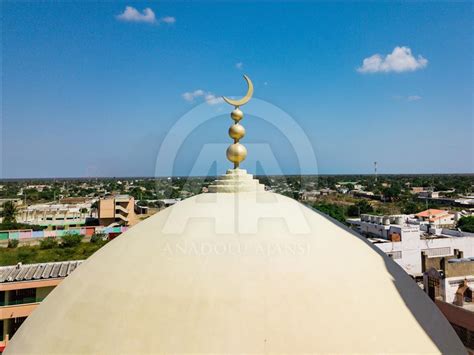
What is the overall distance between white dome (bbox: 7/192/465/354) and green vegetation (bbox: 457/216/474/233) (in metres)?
37.9

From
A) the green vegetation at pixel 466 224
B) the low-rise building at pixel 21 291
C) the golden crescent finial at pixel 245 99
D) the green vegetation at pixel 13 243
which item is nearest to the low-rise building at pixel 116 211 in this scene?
the green vegetation at pixel 13 243

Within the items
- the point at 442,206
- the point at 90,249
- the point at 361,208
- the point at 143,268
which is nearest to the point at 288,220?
the point at 143,268

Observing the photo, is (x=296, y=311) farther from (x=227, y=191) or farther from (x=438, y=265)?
(x=438, y=265)

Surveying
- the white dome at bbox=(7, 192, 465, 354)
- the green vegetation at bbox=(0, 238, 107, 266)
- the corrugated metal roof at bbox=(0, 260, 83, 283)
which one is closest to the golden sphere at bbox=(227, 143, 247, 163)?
the white dome at bbox=(7, 192, 465, 354)

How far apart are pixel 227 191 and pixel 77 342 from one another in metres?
2.82

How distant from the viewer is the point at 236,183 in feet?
18.1

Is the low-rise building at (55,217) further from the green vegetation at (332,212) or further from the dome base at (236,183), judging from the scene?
the dome base at (236,183)

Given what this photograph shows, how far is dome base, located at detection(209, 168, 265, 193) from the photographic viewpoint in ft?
18.0

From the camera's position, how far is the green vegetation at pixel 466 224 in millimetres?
35781

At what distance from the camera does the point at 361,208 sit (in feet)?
180

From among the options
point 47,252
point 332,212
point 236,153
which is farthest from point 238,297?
point 332,212

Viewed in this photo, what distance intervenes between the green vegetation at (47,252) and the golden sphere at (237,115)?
1006 inches

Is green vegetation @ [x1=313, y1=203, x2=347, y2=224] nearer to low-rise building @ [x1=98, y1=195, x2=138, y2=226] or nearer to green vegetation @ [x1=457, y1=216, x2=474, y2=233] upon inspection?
green vegetation @ [x1=457, y1=216, x2=474, y2=233]

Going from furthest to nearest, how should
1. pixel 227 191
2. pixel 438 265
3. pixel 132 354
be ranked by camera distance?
pixel 438 265 → pixel 227 191 → pixel 132 354
